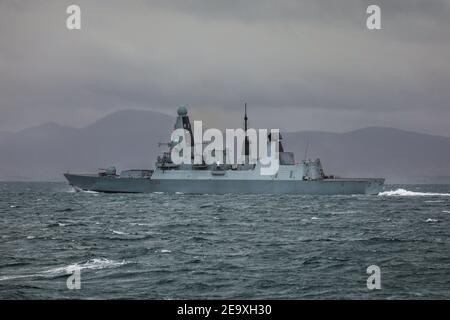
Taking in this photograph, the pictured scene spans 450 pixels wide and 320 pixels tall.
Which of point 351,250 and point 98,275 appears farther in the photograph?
point 351,250

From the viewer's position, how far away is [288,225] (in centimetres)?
3694

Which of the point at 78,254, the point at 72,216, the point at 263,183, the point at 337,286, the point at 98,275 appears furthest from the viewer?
the point at 263,183

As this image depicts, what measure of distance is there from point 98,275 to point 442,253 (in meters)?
13.9

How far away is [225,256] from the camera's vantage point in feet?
78.9

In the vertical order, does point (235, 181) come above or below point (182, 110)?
below

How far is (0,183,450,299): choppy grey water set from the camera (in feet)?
58.3

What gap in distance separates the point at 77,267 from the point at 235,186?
5375 cm

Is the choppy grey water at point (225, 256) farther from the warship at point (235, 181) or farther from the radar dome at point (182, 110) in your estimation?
the radar dome at point (182, 110)

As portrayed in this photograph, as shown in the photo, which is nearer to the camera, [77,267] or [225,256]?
[77,267]

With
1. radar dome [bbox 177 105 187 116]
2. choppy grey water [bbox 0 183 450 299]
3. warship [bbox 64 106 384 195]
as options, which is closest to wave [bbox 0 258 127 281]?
choppy grey water [bbox 0 183 450 299]

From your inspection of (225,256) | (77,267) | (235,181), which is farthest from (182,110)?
(77,267)

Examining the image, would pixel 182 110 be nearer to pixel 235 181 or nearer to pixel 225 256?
pixel 235 181
